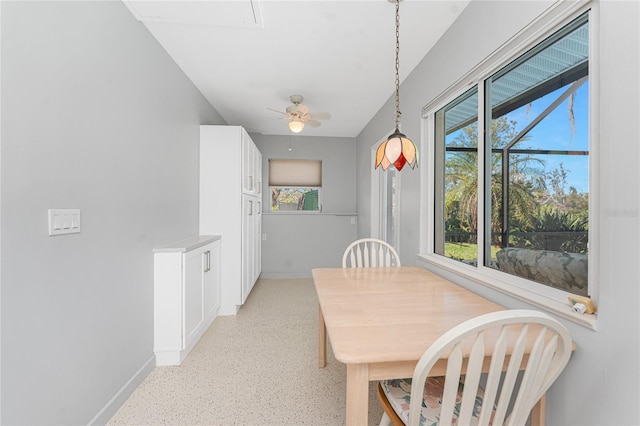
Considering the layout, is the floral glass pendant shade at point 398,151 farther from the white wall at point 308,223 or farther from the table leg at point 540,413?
the white wall at point 308,223

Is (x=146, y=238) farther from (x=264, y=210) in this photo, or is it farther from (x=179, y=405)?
(x=264, y=210)

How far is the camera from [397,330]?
3.40 feet

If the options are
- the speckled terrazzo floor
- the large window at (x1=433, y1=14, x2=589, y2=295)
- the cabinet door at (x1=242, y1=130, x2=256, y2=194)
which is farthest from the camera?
the cabinet door at (x1=242, y1=130, x2=256, y2=194)

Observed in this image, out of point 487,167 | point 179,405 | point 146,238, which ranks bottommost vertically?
point 179,405

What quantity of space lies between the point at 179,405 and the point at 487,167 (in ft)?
7.85

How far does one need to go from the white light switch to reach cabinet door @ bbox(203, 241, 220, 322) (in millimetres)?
1306

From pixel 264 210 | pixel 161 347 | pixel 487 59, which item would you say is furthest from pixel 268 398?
pixel 264 210

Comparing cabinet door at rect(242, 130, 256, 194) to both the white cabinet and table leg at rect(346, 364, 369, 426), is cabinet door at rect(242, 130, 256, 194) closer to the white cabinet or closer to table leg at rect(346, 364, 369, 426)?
the white cabinet

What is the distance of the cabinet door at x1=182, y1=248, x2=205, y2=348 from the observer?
214cm

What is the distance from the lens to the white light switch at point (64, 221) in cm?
118

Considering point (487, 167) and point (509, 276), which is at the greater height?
point (487, 167)

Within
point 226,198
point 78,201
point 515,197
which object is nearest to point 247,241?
point 226,198

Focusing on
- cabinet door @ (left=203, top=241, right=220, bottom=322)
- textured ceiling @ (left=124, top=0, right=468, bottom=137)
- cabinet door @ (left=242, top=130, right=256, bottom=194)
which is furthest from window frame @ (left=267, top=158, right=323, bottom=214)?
cabinet door @ (left=203, top=241, right=220, bottom=322)

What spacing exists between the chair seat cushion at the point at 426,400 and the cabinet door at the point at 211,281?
1986 mm
